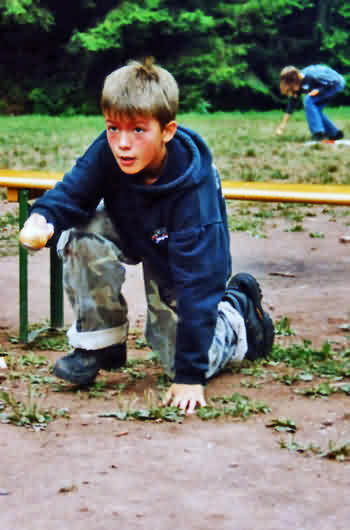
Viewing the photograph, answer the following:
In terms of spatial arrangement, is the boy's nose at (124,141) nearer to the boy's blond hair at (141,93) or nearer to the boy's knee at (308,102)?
the boy's blond hair at (141,93)

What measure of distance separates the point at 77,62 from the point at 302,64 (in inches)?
274

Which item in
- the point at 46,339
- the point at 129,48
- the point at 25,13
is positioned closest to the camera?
the point at 46,339

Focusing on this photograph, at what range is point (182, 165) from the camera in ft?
8.13

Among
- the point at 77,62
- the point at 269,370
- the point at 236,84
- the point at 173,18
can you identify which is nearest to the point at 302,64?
the point at 236,84

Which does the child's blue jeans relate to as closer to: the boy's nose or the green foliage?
the boy's nose

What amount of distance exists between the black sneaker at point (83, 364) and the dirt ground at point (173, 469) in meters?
0.06

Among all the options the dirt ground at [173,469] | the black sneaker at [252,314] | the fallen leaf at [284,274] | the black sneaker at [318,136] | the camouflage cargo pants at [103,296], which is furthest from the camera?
the black sneaker at [318,136]

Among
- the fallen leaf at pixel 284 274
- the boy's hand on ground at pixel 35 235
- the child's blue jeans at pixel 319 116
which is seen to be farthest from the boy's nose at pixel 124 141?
the child's blue jeans at pixel 319 116

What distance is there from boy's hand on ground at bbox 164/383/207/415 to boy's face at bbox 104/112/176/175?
69cm

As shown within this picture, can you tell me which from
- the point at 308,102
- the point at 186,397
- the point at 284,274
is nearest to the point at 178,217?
the point at 186,397

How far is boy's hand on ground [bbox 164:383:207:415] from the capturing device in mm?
2451

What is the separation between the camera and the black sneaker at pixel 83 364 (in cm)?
264

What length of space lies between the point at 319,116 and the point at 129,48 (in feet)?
36.6

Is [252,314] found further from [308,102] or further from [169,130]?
[308,102]
